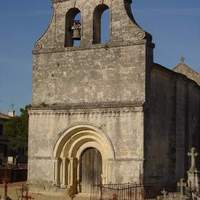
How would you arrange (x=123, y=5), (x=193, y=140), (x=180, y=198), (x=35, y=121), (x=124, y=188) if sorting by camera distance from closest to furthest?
(x=180, y=198) < (x=124, y=188) < (x=123, y=5) < (x=35, y=121) < (x=193, y=140)

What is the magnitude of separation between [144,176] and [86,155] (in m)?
3.99

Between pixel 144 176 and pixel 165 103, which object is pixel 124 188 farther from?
pixel 165 103

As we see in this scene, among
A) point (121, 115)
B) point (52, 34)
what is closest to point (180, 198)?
point (121, 115)

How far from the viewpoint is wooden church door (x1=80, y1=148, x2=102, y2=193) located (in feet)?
85.5

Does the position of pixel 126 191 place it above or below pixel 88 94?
below

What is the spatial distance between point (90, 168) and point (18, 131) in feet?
95.7

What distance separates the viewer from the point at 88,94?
2575cm

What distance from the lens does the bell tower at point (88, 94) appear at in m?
24.3

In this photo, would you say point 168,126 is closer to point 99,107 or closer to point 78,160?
point 99,107

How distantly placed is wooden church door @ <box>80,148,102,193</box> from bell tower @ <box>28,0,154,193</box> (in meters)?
0.20

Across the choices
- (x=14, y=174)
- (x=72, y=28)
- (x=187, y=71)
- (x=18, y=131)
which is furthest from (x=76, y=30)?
(x=18, y=131)

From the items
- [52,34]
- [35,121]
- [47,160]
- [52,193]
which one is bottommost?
[52,193]

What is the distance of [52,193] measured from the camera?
25984mm

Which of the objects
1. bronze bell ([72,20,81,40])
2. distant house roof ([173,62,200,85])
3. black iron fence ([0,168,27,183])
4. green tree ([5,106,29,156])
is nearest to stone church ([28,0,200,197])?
bronze bell ([72,20,81,40])
